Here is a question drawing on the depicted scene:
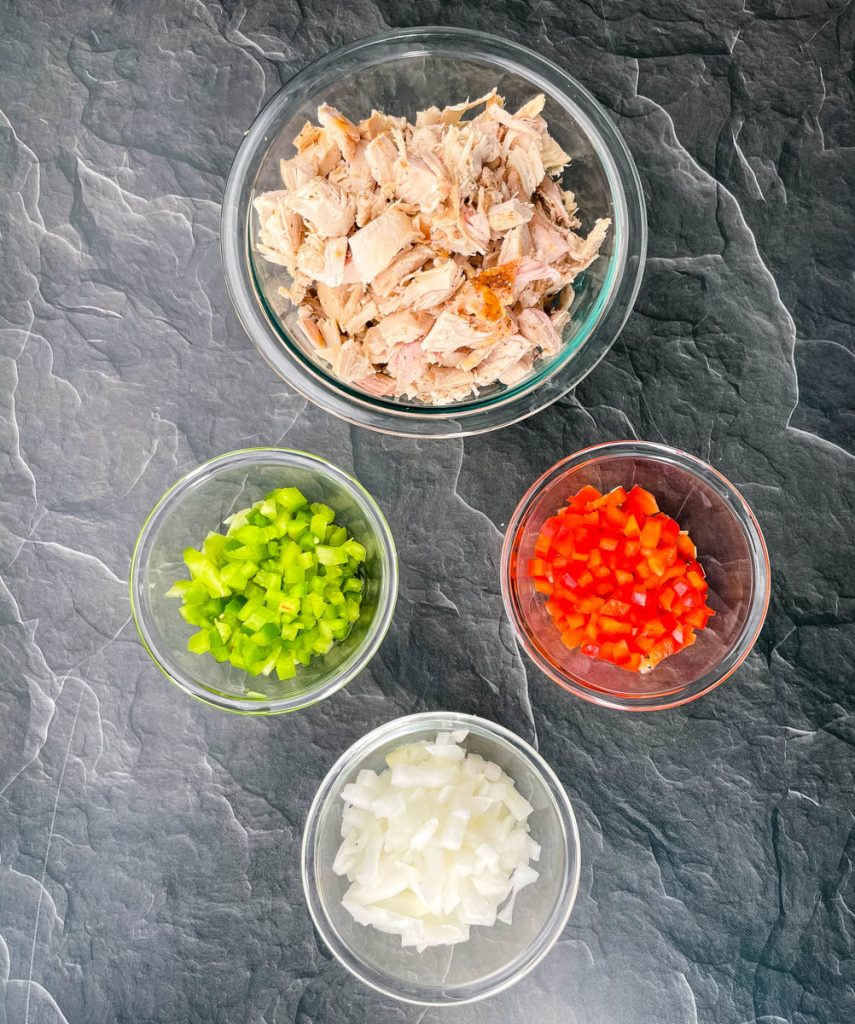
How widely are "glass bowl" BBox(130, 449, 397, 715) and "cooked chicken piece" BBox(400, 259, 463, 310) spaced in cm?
49

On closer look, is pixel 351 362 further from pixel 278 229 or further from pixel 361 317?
pixel 278 229

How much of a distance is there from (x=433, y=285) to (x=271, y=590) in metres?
0.69

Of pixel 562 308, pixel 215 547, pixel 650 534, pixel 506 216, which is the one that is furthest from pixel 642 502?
pixel 215 547

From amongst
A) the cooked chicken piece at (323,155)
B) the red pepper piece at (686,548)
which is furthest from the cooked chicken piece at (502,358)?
the red pepper piece at (686,548)

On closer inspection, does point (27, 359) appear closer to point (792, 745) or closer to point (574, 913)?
point (574, 913)

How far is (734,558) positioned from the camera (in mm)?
1771

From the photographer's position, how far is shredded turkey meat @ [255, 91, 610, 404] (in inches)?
54.1

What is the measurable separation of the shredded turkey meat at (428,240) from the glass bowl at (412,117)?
48 mm

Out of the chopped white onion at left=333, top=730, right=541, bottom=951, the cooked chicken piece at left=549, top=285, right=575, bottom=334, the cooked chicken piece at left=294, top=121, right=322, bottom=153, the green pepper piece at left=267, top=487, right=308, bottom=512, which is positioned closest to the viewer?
the cooked chicken piece at left=294, top=121, right=322, bottom=153

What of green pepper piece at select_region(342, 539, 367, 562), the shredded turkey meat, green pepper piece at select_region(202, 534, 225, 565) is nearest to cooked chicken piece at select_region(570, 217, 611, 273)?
the shredded turkey meat

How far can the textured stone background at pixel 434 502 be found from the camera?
1.84 m

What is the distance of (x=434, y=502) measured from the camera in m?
1.88

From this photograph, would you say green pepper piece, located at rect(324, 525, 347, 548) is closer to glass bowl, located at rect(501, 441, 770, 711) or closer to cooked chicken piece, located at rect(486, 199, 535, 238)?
glass bowl, located at rect(501, 441, 770, 711)

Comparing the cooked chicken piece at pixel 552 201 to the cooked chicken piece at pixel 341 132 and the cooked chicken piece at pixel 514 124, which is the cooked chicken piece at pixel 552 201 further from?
the cooked chicken piece at pixel 341 132
